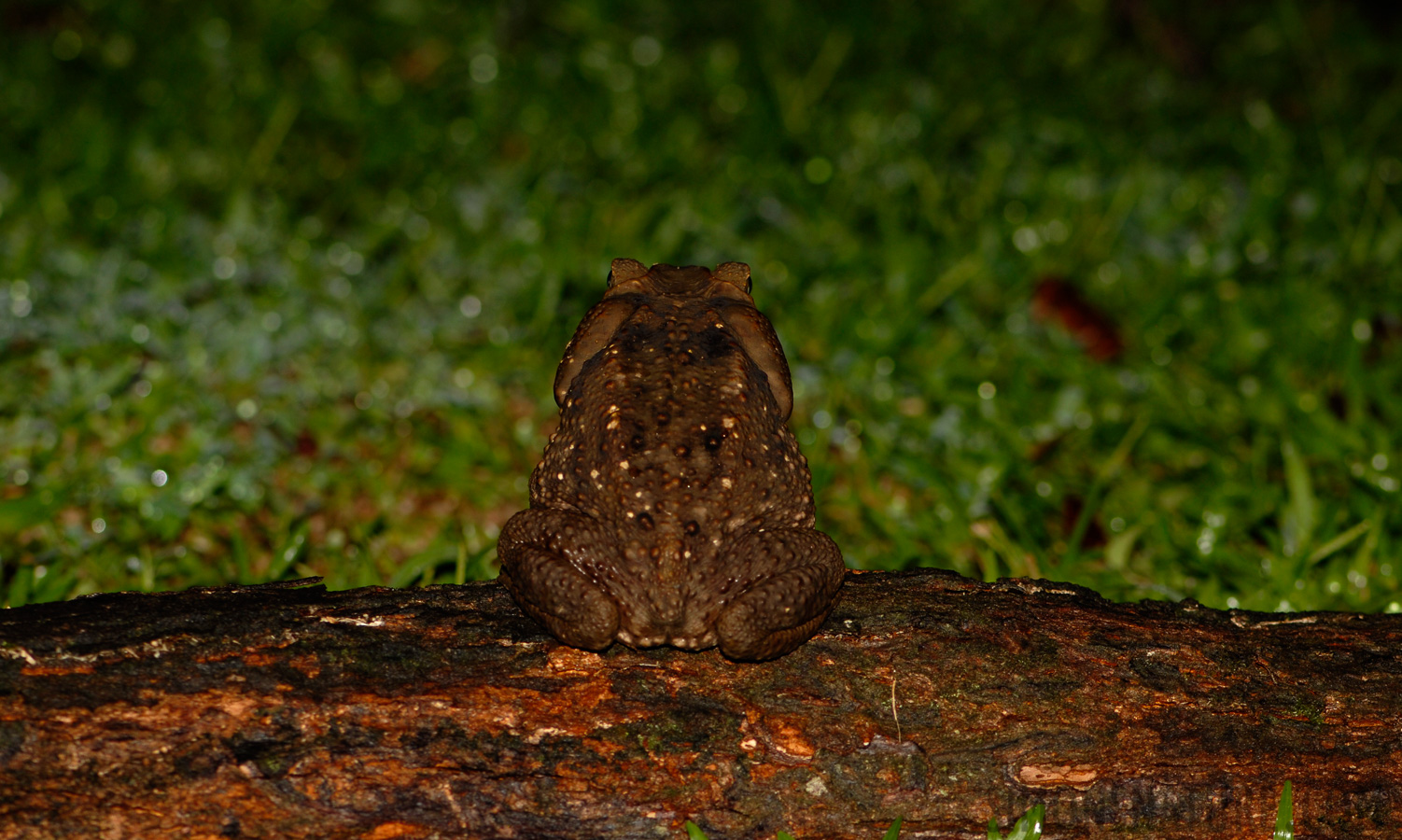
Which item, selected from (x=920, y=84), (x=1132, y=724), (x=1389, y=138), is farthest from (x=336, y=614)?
(x=1389, y=138)

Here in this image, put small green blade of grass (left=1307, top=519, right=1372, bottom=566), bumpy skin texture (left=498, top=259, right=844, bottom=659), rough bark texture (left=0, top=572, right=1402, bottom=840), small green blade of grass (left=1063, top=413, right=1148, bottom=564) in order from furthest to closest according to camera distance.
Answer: small green blade of grass (left=1063, top=413, right=1148, bottom=564), small green blade of grass (left=1307, top=519, right=1372, bottom=566), bumpy skin texture (left=498, top=259, right=844, bottom=659), rough bark texture (left=0, top=572, right=1402, bottom=840)

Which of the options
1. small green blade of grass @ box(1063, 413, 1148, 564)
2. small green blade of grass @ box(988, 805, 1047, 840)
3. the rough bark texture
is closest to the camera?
the rough bark texture

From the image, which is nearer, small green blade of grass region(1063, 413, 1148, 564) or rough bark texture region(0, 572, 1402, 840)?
rough bark texture region(0, 572, 1402, 840)

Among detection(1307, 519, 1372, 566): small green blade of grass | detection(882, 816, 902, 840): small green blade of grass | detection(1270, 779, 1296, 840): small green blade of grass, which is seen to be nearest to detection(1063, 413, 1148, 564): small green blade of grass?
detection(1307, 519, 1372, 566): small green blade of grass

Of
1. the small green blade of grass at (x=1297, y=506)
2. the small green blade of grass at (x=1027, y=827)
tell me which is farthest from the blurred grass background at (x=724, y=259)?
the small green blade of grass at (x=1027, y=827)

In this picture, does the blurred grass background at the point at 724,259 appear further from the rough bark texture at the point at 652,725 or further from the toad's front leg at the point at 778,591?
the toad's front leg at the point at 778,591

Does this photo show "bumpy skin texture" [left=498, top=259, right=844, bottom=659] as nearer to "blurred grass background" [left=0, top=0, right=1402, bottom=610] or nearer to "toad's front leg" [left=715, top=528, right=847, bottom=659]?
"toad's front leg" [left=715, top=528, right=847, bottom=659]

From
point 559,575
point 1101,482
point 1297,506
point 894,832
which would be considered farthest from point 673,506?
point 1297,506
